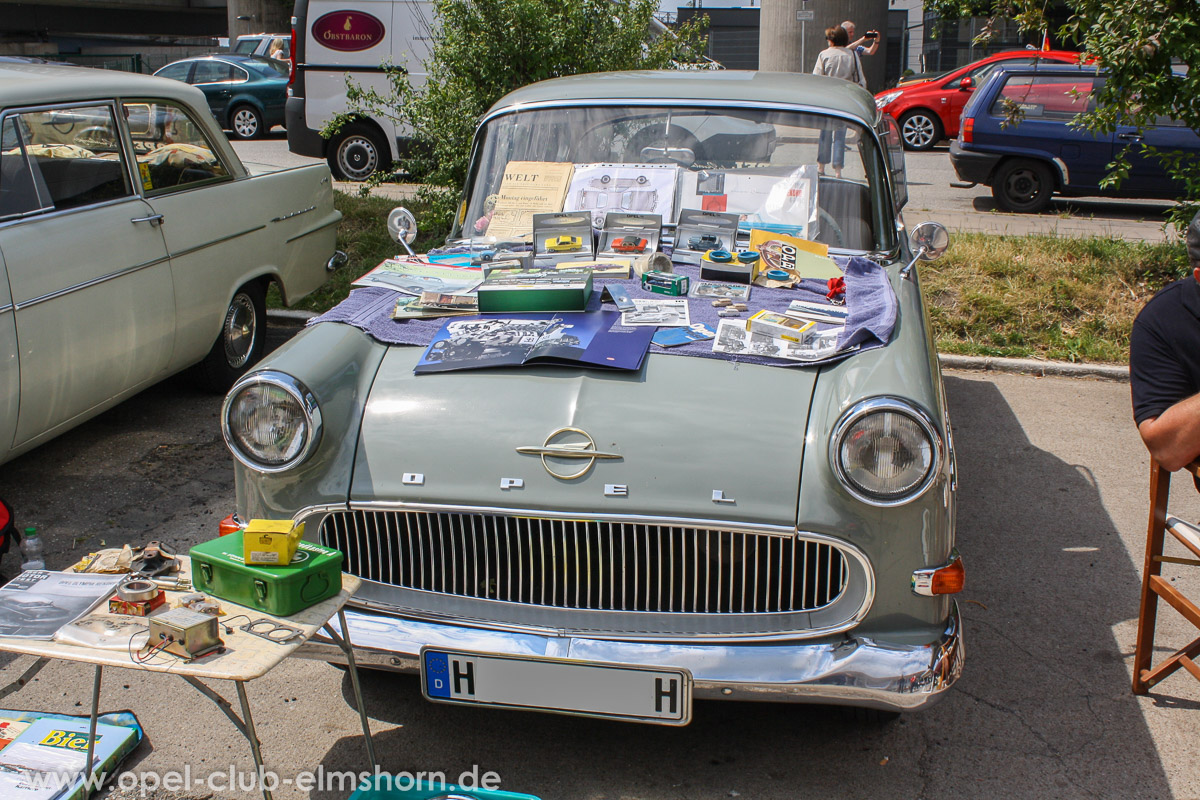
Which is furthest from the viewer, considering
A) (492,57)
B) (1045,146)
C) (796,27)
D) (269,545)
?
(796,27)

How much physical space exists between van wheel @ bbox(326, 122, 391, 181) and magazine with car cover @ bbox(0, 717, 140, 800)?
27.9 ft

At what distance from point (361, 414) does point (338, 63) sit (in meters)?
8.59

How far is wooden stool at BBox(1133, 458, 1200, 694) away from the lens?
117 inches

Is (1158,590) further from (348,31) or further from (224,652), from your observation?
(348,31)

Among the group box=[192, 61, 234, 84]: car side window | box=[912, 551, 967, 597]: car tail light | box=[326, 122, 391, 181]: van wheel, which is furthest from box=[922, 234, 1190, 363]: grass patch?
box=[192, 61, 234, 84]: car side window

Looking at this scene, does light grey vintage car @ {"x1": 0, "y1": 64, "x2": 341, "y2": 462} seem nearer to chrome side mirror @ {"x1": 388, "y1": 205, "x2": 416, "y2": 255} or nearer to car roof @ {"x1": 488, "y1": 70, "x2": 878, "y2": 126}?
chrome side mirror @ {"x1": 388, "y1": 205, "x2": 416, "y2": 255}

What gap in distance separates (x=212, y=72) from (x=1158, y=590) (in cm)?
1729

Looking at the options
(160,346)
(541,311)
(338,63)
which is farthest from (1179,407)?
(338,63)

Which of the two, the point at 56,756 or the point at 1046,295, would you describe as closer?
the point at 56,756

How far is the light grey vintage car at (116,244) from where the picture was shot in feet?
13.6

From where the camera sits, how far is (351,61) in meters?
10.4

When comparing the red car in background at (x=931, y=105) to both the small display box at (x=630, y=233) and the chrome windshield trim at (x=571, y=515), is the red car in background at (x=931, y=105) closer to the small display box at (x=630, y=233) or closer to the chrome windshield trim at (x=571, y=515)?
the small display box at (x=630, y=233)

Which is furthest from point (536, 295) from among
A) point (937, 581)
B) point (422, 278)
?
point (937, 581)

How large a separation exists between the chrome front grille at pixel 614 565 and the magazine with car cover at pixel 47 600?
62cm
